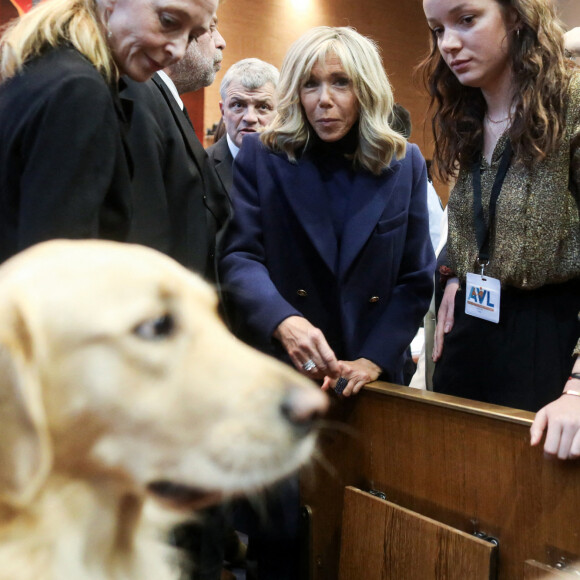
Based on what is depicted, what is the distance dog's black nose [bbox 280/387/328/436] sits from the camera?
330mm

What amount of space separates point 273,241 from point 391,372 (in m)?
0.28

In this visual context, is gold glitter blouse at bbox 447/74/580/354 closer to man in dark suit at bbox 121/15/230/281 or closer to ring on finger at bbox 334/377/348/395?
ring on finger at bbox 334/377/348/395

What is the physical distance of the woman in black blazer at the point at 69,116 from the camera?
409 millimetres

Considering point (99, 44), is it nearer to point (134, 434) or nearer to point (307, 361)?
point (134, 434)

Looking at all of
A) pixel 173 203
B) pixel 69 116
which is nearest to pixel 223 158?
pixel 173 203

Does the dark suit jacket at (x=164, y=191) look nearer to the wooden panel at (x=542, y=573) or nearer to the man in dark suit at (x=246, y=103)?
the wooden panel at (x=542, y=573)

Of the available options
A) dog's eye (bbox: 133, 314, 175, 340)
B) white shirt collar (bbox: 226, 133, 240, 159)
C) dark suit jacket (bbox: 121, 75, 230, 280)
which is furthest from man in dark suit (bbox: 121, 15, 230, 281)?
white shirt collar (bbox: 226, 133, 240, 159)

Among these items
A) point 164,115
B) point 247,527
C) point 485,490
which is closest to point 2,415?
point 247,527

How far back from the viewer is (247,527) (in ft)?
1.62

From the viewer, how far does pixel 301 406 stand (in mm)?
329

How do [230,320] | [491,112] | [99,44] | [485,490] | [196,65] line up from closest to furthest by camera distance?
[99,44] → [230,320] → [485,490] → [491,112] → [196,65]

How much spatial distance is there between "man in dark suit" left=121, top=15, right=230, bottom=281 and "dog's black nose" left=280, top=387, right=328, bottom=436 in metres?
0.18

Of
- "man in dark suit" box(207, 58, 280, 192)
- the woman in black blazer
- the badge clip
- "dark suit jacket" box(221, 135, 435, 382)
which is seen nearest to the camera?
the woman in black blazer

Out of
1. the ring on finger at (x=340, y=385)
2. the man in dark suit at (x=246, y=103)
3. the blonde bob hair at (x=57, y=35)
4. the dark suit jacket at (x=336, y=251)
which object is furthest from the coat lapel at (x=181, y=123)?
the man in dark suit at (x=246, y=103)
